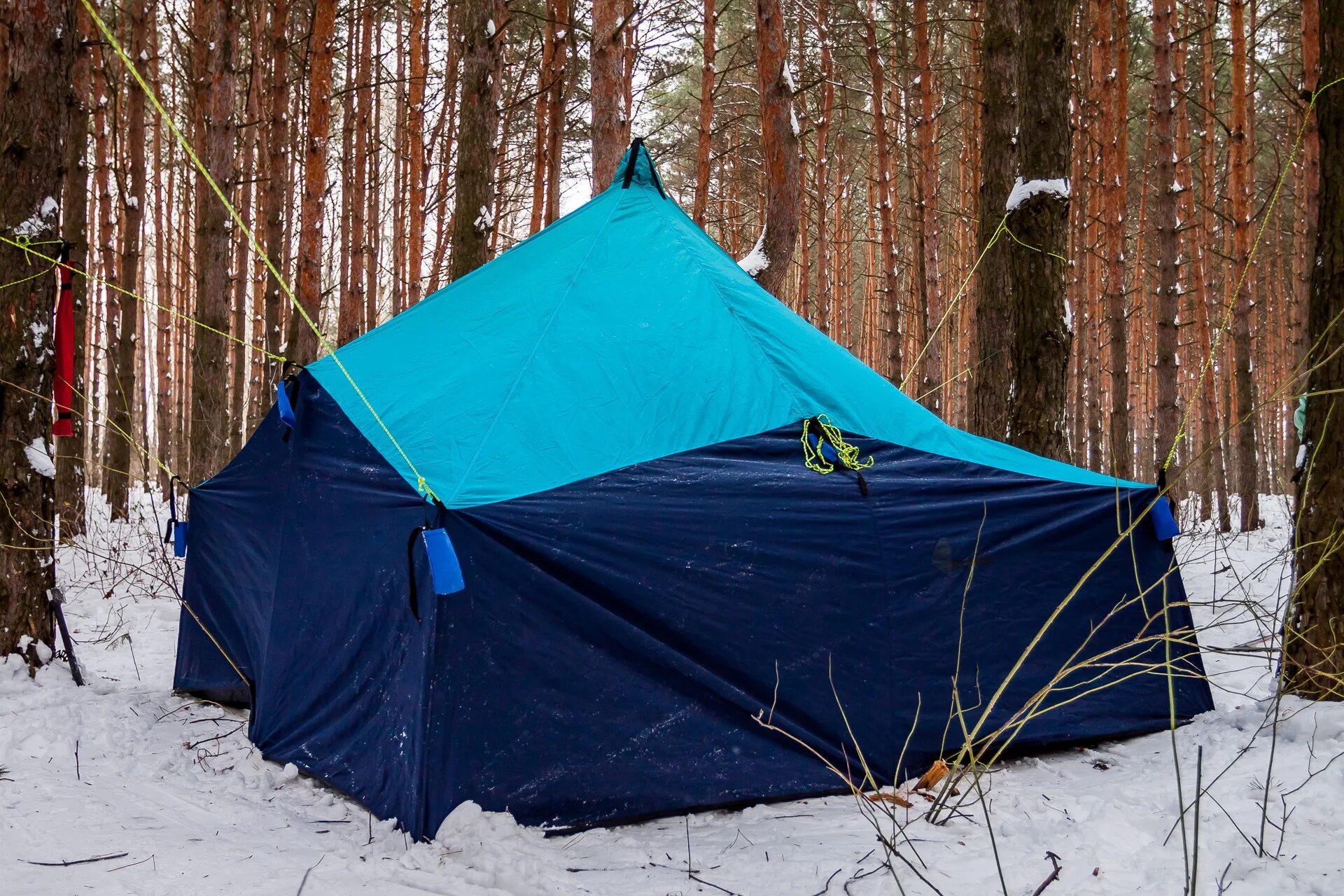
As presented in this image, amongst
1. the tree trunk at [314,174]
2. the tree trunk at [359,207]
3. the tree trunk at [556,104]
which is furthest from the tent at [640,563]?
the tree trunk at [556,104]

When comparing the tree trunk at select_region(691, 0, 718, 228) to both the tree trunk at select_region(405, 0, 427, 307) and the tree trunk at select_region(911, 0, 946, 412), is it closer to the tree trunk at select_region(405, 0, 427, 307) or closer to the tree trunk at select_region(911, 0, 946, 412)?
the tree trunk at select_region(911, 0, 946, 412)

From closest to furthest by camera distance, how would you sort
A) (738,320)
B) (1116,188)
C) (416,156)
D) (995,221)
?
(738,320) → (995,221) → (1116,188) → (416,156)

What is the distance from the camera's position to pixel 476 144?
21.9ft

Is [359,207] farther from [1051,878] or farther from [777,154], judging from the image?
[1051,878]

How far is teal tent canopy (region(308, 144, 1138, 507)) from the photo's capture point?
10.4 feet

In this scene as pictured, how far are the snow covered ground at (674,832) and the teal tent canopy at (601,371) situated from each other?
40.0 inches

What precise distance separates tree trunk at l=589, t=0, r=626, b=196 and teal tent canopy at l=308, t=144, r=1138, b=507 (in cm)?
218

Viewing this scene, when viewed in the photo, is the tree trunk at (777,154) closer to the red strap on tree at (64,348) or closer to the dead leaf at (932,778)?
the red strap on tree at (64,348)

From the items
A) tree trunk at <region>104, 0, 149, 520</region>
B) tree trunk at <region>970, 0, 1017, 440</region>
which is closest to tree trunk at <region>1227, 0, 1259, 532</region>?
tree trunk at <region>970, 0, 1017, 440</region>

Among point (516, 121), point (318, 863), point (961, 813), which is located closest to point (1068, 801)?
point (961, 813)

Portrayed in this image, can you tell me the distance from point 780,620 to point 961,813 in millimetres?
787

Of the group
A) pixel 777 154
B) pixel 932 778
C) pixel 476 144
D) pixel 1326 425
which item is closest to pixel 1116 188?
pixel 777 154

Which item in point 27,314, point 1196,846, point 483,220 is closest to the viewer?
point 1196,846

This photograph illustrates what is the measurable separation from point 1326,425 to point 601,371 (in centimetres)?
273
